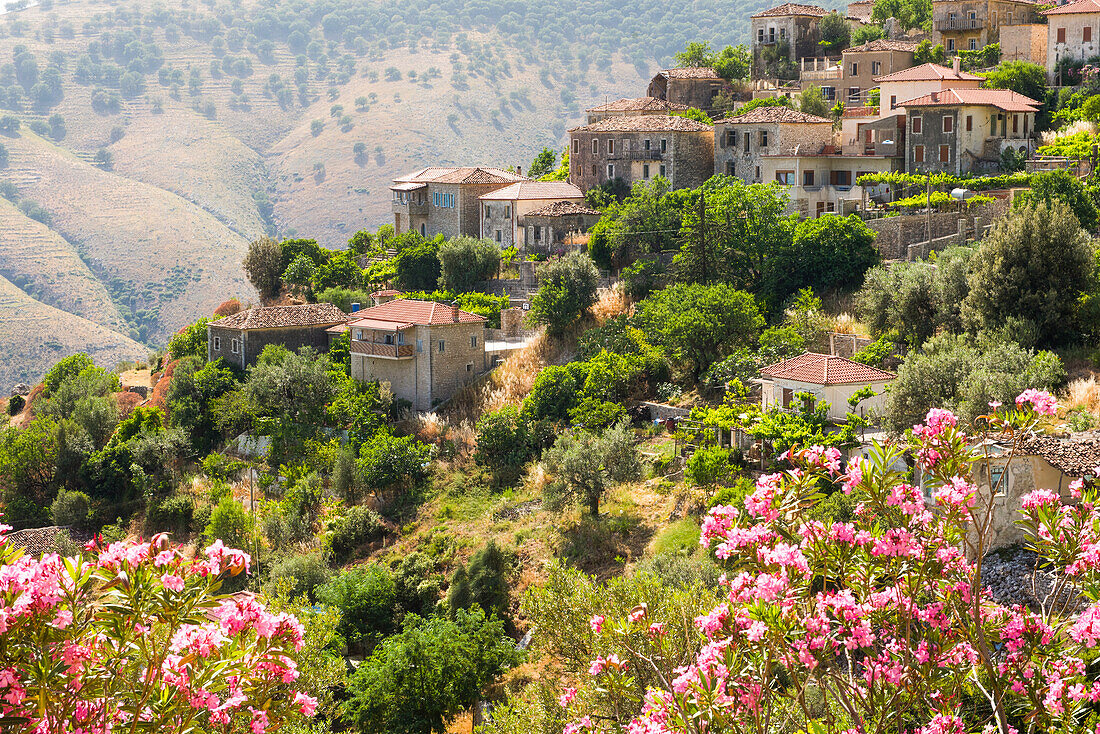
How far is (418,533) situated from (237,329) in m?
17.3

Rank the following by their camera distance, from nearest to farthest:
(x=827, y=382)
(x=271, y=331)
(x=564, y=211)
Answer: (x=827, y=382) → (x=271, y=331) → (x=564, y=211)

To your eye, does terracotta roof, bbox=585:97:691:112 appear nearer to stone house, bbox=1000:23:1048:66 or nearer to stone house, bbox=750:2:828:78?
stone house, bbox=750:2:828:78

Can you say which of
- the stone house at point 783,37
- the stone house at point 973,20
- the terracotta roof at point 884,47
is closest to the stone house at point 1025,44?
the stone house at point 973,20

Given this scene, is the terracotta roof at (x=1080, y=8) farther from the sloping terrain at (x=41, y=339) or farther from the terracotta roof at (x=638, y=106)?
the sloping terrain at (x=41, y=339)

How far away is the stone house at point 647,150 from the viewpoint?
56.7 metres

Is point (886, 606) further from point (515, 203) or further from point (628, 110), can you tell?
point (628, 110)

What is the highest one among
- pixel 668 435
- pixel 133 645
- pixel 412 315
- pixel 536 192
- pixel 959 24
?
pixel 959 24

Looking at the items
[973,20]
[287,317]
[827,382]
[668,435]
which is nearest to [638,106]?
[973,20]

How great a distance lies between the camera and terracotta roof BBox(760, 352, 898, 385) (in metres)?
33.1

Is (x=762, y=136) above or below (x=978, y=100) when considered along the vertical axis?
below

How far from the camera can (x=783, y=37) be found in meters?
71.1

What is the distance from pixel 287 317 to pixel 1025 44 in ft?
124

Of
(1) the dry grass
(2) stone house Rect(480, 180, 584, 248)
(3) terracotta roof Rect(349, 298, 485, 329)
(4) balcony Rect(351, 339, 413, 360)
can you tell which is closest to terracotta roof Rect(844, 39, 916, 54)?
(2) stone house Rect(480, 180, 584, 248)

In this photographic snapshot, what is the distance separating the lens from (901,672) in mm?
10938
